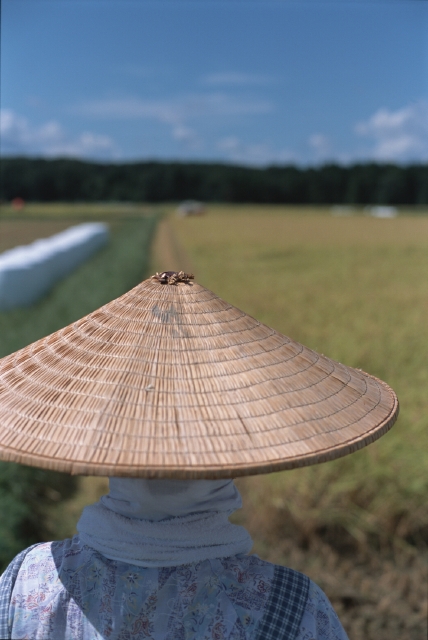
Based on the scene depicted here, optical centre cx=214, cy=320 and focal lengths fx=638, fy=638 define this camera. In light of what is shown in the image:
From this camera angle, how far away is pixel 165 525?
1.06 meters

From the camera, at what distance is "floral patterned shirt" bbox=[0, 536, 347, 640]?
106cm

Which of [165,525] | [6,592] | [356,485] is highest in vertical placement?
[165,525]

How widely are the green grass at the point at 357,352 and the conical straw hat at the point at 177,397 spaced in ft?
7.64

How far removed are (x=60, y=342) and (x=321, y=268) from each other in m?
13.1

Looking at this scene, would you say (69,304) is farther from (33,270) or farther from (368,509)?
(368,509)

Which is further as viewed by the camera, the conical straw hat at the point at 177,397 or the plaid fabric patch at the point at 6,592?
the plaid fabric patch at the point at 6,592

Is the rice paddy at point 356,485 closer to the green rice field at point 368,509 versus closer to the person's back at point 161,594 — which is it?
the green rice field at point 368,509

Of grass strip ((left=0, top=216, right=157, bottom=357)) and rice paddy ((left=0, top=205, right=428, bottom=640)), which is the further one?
grass strip ((left=0, top=216, right=157, bottom=357))

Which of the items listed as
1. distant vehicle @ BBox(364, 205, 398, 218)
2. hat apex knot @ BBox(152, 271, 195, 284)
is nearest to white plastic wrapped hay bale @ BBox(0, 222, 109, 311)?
hat apex knot @ BBox(152, 271, 195, 284)

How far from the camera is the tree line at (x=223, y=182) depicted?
147ft

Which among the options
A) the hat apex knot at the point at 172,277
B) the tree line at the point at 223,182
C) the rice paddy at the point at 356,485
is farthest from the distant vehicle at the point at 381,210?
the hat apex knot at the point at 172,277

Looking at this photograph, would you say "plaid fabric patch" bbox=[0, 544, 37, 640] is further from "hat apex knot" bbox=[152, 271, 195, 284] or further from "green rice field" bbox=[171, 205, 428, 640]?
"green rice field" bbox=[171, 205, 428, 640]

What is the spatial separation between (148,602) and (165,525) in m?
0.13

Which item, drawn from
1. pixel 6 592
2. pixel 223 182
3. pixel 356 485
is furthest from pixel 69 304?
pixel 223 182
